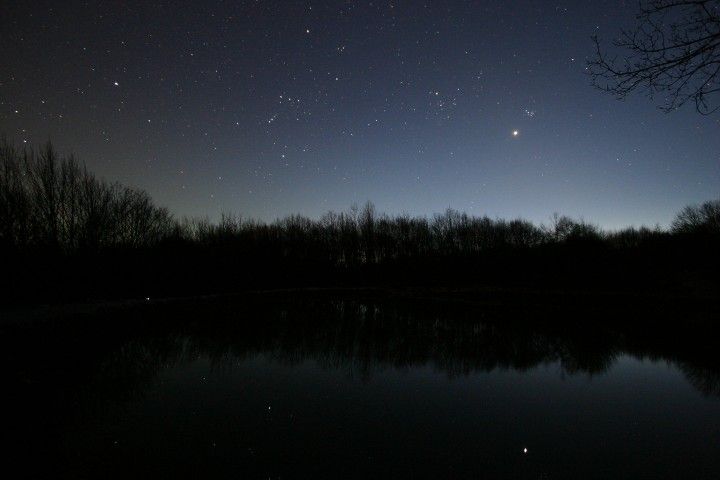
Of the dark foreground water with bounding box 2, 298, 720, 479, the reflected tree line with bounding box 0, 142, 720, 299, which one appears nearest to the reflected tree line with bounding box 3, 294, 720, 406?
the dark foreground water with bounding box 2, 298, 720, 479

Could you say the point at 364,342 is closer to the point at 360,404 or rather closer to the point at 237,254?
the point at 360,404

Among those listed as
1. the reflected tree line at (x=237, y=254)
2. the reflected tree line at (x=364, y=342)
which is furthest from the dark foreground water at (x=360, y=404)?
the reflected tree line at (x=237, y=254)

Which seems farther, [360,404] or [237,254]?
[237,254]

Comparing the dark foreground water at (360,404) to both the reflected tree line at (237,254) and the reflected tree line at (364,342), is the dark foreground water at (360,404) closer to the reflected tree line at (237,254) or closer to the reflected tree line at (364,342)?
the reflected tree line at (364,342)

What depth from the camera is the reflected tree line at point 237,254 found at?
26688 mm

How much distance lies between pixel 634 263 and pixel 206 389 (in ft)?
151

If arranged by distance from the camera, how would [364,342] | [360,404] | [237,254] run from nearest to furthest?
[360,404], [364,342], [237,254]

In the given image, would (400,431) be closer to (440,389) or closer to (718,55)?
(440,389)

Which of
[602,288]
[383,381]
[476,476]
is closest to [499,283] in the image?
[602,288]

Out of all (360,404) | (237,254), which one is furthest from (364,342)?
(237,254)

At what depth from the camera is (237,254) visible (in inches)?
2020

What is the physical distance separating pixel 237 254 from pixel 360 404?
4708cm

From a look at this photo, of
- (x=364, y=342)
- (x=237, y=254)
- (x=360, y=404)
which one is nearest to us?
(x=360, y=404)

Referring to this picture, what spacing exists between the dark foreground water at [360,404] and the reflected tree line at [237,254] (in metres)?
15.9
